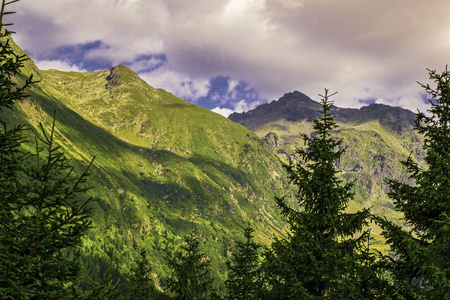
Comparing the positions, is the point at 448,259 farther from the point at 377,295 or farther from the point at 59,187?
the point at 59,187

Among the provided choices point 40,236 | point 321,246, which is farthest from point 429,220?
point 40,236

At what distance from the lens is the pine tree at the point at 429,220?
13438mm

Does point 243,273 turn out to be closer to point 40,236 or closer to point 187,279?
point 187,279

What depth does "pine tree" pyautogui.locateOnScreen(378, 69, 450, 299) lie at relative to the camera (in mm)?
13438

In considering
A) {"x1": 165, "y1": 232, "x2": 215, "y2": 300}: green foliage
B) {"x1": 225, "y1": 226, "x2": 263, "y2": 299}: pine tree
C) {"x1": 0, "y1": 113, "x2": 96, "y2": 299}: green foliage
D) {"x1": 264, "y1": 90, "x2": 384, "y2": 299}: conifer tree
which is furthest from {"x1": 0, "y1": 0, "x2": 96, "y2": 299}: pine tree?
{"x1": 225, "y1": 226, "x2": 263, "y2": 299}: pine tree

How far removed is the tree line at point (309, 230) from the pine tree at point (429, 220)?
0.17ft

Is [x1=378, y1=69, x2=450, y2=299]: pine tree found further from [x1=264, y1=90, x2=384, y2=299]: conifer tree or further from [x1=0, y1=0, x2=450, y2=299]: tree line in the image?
[x1=264, y1=90, x2=384, y2=299]: conifer tree

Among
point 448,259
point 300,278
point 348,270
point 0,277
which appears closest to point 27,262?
point 0,277

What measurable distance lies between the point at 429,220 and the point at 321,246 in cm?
570

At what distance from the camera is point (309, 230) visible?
1761 cm

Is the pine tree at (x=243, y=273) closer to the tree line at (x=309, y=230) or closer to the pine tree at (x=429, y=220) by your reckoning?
the tree line at (x=309, y=230)

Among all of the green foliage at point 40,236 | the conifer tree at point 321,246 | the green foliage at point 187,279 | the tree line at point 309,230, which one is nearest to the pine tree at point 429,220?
the tree line at point 309,230

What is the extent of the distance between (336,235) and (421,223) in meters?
4.50

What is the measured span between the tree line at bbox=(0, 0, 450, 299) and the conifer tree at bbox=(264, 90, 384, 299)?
0.06 meters
